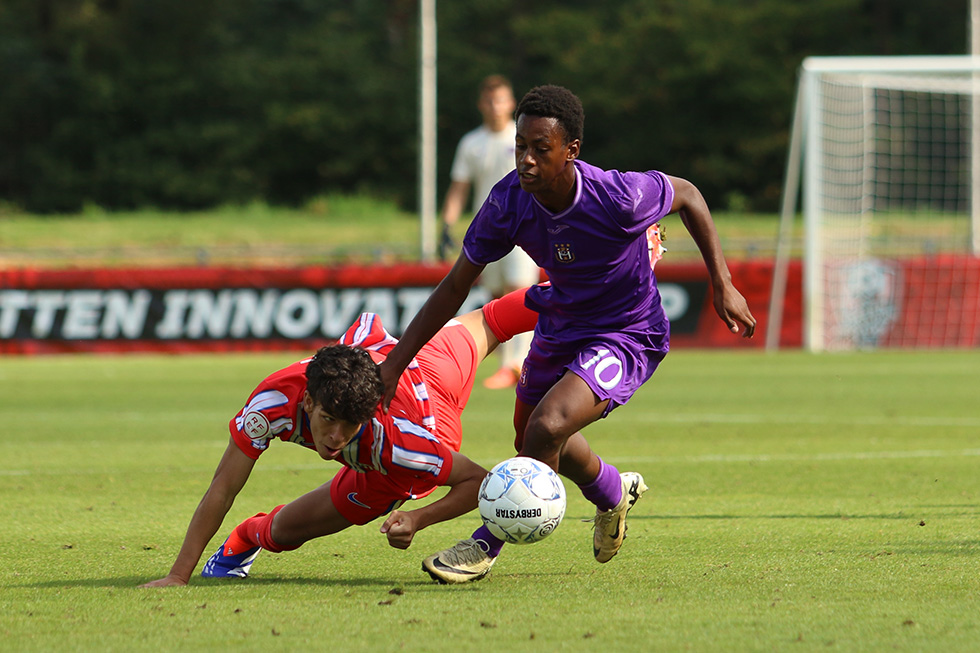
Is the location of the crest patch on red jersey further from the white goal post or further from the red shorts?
the white goal post

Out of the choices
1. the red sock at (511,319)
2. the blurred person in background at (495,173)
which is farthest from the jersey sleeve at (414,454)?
the blurred person in background at (495,173)

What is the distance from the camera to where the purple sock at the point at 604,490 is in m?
4.85

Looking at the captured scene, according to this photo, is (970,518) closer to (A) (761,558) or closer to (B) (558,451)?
(A) (761,558)

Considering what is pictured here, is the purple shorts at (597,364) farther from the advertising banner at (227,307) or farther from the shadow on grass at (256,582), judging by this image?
the advertising banner at (227,307)

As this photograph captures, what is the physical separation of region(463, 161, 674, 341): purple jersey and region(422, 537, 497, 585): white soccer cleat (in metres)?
0.91

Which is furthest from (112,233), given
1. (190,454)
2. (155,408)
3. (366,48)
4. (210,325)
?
(190,454)

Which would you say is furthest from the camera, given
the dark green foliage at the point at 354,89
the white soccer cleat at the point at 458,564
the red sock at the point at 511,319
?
the dark green foliage at the point at 354,89

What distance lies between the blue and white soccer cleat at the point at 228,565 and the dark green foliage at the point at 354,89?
120 feet

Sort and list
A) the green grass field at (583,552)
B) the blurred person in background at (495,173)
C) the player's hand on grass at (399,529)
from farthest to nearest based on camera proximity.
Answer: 1. the blurred person in background at (495,173)
2. the player's hand on grass at (399,529)
3. the green grass field at (583,552)

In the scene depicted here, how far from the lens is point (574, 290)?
481 centimetres

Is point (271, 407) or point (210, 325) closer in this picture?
point (271, 407)

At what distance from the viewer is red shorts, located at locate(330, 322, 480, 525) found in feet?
15.0

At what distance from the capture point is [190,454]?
816 centimetres

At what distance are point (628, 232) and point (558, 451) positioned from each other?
829mm
